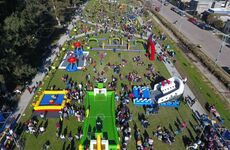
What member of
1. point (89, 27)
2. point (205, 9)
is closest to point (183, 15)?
point (205, 9)

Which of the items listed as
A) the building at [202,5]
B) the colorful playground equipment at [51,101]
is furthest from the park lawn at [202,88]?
the building at [202,5]

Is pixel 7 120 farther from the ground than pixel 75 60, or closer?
closer

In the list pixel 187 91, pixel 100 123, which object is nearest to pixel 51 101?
pixel 100 123

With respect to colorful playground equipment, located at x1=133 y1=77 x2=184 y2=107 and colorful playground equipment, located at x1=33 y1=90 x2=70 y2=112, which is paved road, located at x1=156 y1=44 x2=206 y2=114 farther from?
colorful playground equipment, located at x1=33 y1=90 x2=70 y2=112

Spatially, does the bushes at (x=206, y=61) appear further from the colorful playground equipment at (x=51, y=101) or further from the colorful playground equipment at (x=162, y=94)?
the colorful playground equipment at (x=51, y=101)

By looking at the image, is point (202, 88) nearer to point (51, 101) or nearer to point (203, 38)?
point (51, 101)

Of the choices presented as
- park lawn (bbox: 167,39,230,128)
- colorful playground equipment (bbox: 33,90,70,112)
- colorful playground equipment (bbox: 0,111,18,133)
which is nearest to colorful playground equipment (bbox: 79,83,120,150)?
colorful playground equipment (bbox: 33,90,70,112)
